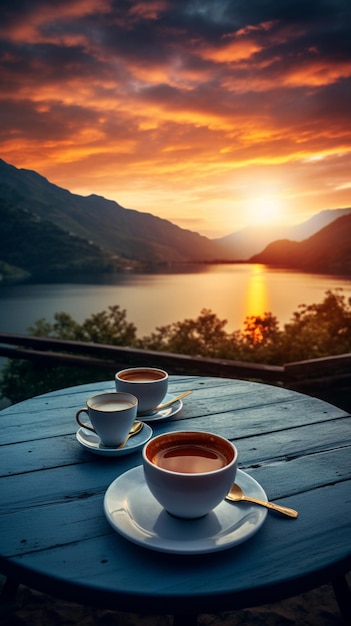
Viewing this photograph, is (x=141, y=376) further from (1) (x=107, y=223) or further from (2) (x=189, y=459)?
(1) (x=107, y=223)

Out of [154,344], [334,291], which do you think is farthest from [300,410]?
[334,291]

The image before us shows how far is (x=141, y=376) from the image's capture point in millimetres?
1493

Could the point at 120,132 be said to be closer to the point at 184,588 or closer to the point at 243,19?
the point at 243,19

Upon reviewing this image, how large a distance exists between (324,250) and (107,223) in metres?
111

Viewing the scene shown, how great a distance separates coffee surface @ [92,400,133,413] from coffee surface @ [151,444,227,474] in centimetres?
31

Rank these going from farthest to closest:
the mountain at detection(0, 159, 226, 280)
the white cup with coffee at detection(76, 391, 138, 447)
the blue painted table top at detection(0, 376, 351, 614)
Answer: the mountain at detection(0, 159, 226, 280) → the white cup with coffee at detection(76, 391, 138, 447) → the blue painted table top at detection(0, 376, 351, 614)

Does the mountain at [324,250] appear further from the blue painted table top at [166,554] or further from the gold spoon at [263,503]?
the gold spoon at [263,503]

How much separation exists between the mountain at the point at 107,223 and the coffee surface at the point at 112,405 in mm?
87518

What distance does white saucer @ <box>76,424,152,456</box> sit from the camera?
43.9 inches

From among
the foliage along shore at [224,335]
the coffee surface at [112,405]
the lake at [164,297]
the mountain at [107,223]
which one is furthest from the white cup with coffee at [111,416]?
the mountain at [107,223]

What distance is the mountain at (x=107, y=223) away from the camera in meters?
97.5

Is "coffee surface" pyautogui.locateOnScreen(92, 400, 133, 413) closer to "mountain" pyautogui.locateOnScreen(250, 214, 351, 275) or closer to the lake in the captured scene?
the lake

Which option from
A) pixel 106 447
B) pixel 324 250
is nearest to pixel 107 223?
pixel 324 250

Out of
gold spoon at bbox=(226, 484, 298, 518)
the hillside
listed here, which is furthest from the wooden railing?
the hillside
